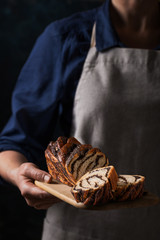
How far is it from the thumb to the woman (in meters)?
0.09

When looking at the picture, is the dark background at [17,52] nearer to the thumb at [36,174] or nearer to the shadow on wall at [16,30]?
the shadow on wall at [16,30]

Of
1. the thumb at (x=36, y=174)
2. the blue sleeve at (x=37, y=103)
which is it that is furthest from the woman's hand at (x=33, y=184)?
the blue sleeve at (x=37, y=103)

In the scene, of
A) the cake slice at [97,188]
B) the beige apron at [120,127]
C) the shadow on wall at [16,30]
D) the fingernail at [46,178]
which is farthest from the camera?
the shadow on wall at [16,30]

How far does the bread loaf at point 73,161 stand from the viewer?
831 millimetres

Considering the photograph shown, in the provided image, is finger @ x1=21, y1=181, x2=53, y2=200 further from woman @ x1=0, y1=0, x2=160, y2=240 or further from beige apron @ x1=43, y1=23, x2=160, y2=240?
beige apron @ x1=43, y1=23, x2=160, y2=240

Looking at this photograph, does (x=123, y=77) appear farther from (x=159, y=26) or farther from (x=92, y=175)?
(x=92, y=175)

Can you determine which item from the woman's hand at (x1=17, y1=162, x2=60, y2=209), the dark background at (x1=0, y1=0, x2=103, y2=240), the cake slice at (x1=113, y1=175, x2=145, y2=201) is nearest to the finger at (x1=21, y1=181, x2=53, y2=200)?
the woman's hand at (x1=17, y1=162, x2=60, y2=209)

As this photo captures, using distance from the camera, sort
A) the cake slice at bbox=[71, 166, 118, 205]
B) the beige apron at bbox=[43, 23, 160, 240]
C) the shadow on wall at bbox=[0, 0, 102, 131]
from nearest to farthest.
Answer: the cake slice at bbox=[71, 166, 118, 205], the beige apron at bbox=[43, 23, 160, 240], the shadow on wall at bbox=[0, 0, 102, 131]

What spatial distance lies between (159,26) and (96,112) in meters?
0.38

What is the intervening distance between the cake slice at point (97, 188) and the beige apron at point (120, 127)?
0.74 feet

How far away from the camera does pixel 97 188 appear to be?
27.3 inches

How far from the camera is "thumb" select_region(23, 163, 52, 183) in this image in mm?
782

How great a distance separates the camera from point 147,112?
0.96 m

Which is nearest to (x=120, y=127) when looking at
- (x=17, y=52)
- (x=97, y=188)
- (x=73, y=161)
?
(x=73, y=161)
